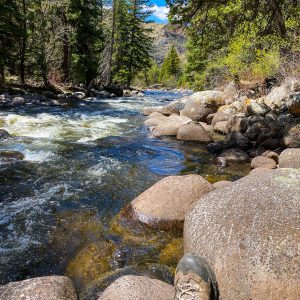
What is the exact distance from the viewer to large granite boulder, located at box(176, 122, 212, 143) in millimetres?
9469

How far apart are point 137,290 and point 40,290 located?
763mm

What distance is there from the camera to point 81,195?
16.8 feet

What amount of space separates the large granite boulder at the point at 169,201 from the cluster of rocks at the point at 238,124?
9.32 ft

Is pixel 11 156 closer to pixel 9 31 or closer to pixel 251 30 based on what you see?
pixel 251 30

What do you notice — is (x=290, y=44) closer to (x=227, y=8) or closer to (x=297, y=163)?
(x=227, y=8)

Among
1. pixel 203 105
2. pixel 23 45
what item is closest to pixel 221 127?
pixel 203 105

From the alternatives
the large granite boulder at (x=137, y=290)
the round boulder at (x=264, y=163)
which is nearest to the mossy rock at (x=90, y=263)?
the large granite boulder at (x=137, y=290)

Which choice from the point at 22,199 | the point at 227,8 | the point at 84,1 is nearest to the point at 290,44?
the point at 227,8

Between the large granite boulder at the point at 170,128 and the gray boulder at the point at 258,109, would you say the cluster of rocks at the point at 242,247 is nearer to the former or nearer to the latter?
A: the large granite boulder at the point at 170,128

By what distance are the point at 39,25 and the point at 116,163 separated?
661 inches

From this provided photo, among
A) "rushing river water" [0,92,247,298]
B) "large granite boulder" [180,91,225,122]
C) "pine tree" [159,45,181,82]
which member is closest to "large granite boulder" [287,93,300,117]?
"rushing river water" [0,92,247,298]

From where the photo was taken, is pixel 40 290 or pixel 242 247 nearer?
pixel 40 290

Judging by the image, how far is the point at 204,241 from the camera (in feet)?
9.58

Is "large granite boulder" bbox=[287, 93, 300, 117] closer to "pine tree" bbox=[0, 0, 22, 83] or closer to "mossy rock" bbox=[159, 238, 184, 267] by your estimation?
"mossy rock" bbox=[159, 238, 184, 267]
